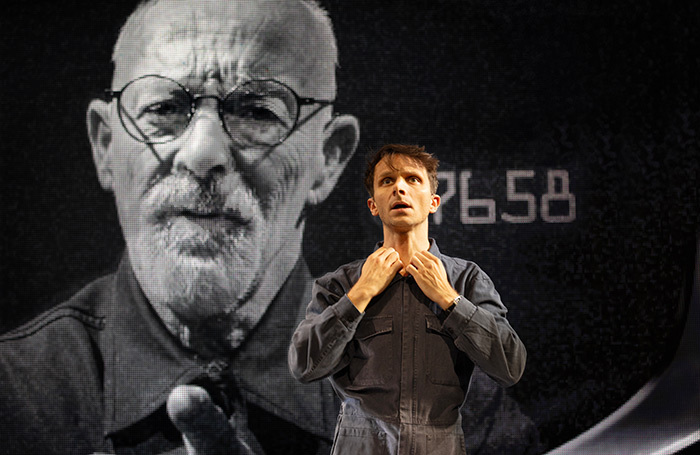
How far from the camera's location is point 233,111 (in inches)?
97.7

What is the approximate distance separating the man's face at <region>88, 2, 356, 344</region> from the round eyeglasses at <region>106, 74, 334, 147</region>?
24 millimetres

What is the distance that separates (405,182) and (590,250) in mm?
1292

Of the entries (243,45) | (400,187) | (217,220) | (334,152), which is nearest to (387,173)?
(400,187)

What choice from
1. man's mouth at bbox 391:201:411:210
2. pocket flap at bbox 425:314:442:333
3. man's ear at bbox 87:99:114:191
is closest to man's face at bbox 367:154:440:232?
man's mouth at bbox 391:201:411:210

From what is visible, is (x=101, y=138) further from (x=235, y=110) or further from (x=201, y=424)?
(x=201, y=424)

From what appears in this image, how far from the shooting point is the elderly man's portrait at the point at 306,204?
7.68 ft

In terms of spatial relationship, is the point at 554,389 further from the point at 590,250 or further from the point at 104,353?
the point at 104,353

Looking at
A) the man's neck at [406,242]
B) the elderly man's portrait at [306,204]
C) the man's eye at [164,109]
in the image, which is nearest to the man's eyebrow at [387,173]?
the man's neck at [406,242]

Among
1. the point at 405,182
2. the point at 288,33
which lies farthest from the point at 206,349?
the point at 405,182

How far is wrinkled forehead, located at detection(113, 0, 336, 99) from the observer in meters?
2.51

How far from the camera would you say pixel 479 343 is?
1207 mm

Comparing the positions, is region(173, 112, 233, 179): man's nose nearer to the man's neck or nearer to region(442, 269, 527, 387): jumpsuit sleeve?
the man's neck

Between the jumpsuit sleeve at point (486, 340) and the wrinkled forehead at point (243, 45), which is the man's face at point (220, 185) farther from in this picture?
the jumpsuit sleeve at point (486, 340)

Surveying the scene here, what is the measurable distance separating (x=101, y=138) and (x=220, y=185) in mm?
A: 541
